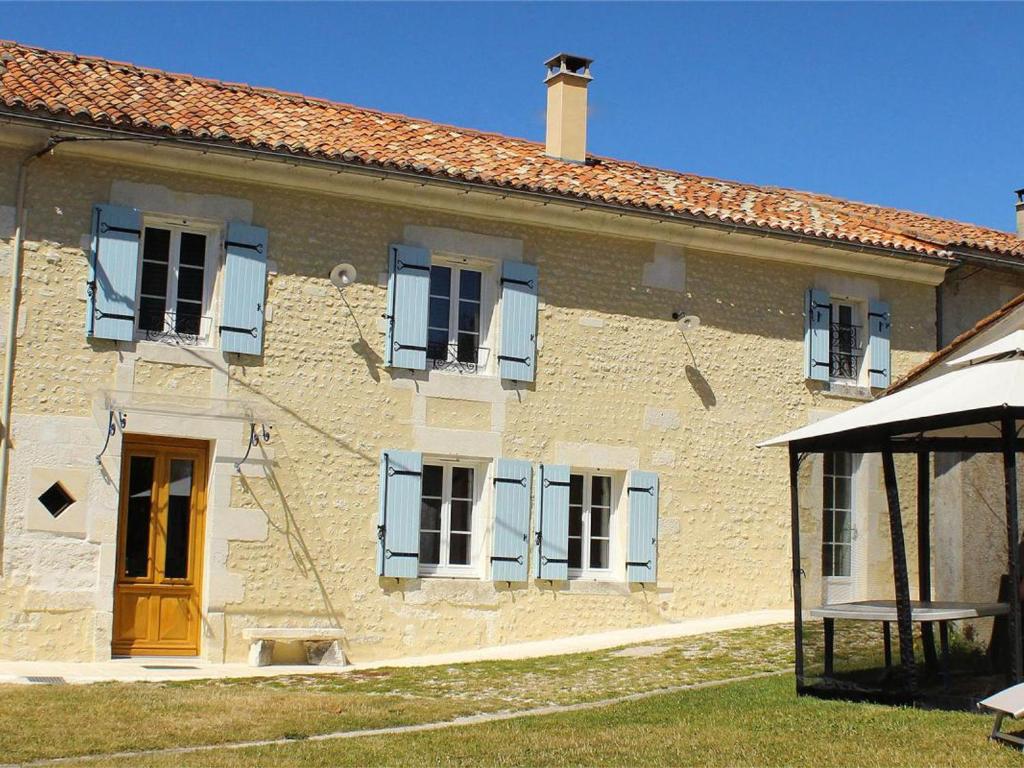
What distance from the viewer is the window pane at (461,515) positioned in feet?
45.4

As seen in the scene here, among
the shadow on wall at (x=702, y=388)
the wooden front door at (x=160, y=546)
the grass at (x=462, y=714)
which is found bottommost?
the grass at (x=462, y=714)

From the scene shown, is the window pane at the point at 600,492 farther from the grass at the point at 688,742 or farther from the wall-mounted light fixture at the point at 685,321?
the grass at the point at 688,742

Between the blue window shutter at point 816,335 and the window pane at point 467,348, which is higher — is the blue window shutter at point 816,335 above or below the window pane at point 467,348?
above

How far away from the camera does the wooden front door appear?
1251cm

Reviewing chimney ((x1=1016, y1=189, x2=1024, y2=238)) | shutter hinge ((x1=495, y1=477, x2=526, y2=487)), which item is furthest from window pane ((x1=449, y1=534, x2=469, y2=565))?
chimney ((x1=1016, y1=189, x2=1024, y2=238))

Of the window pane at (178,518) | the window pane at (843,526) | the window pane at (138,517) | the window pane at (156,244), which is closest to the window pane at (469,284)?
the window pane at (156,244)

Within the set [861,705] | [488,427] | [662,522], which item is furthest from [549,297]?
[861,705]

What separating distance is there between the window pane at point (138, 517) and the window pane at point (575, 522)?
412 cm

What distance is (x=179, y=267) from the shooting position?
1286cm

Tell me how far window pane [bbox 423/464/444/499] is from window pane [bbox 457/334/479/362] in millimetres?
Answer: 1078

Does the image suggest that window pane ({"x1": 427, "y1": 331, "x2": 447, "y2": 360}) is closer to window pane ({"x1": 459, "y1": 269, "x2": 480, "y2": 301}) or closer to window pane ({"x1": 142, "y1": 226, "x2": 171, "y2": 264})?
window pane ({"x1": 459, "y1": 269, "x2": 480, "y2": 301})

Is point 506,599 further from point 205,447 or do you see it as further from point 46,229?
point 46,229

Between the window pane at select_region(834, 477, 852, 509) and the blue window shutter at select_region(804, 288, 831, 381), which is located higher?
the blue window shutter at select_region(804, 288, 831, 381)

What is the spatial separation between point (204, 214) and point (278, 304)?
3.36ft
